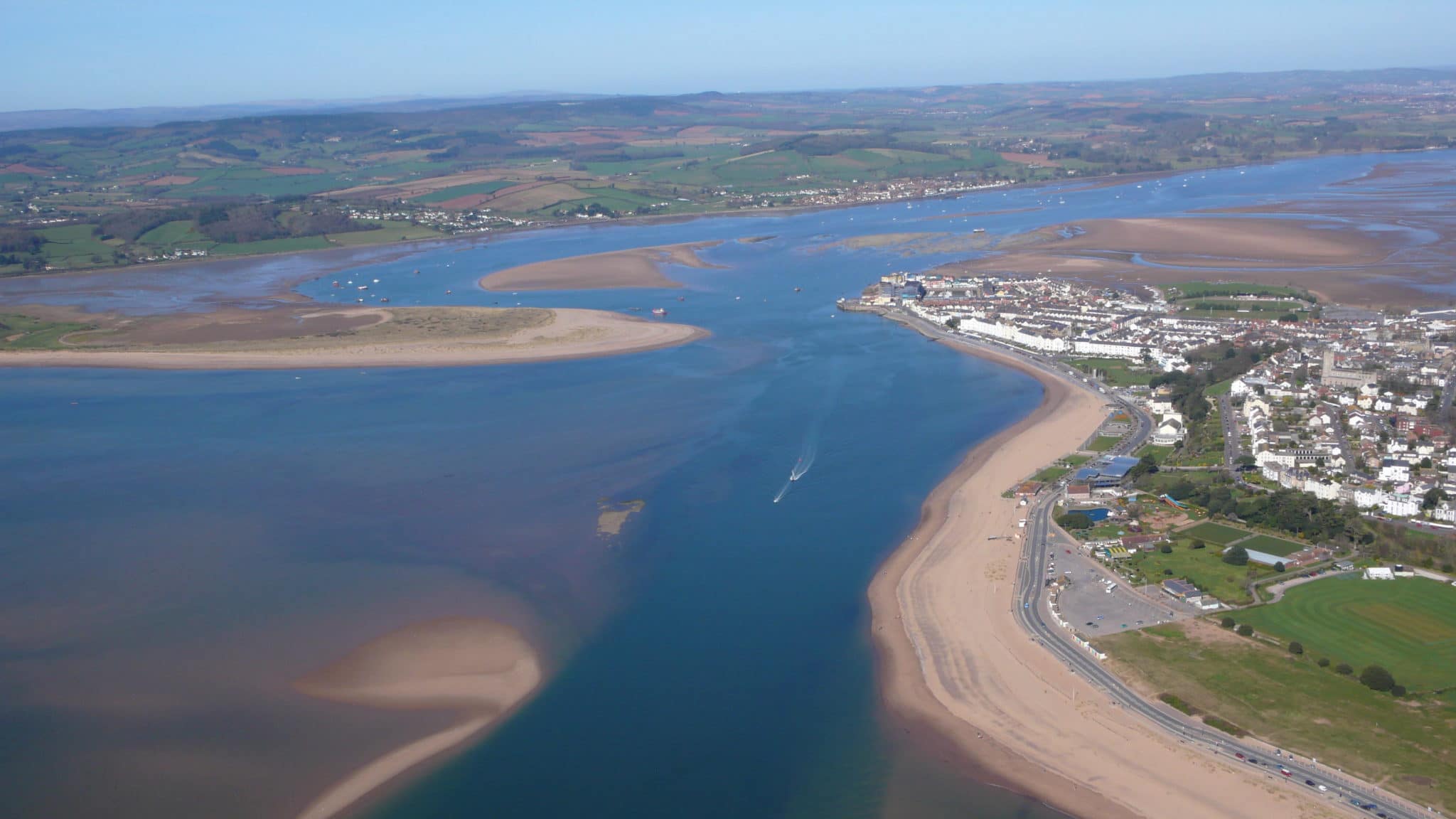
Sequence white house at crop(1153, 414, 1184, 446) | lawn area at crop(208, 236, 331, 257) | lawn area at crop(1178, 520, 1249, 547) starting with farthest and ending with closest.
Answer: lawn area at crop(208, 236, 331, 257), white house at crop(1153, 414, 1184, 446), lawn area at crop(1178, 520, 1249, 547)

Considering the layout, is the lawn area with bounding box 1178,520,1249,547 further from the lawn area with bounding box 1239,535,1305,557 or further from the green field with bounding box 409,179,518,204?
the green field with bounding box 409,179,518,204

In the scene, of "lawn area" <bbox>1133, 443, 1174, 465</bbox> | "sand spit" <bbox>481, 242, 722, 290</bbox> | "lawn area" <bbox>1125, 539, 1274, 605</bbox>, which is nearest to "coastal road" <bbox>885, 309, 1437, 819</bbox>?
"lawn area" <bbox>1133, 443, 1174, 465</bbox>

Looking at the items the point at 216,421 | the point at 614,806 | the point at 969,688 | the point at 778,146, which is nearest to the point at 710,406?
the point at 216,421

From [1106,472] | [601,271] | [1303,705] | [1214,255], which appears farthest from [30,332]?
[1214,255]

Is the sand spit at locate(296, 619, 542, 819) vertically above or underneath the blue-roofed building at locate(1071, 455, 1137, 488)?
underneath

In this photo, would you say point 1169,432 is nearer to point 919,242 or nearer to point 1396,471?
point 1396,471

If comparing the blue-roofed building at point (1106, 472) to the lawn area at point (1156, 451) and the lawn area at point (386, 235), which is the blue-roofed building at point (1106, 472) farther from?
the lawn area at point (386, 235)

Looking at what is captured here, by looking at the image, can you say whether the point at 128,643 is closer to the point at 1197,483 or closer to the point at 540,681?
the point at 540,681
